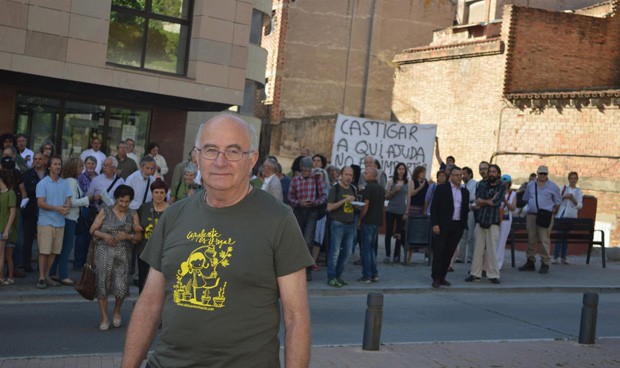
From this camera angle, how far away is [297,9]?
45.9m

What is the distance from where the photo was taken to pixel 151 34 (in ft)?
70.9

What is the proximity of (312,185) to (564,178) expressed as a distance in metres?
19.6

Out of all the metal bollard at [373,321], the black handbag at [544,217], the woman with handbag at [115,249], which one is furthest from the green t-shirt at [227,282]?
the black handbag at [544,217]

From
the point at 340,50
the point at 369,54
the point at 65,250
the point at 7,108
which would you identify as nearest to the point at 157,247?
the point at 65,250

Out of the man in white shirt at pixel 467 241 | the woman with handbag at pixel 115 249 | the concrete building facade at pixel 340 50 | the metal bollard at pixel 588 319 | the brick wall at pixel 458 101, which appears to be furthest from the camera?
the concrete building facade at pixel 340 50

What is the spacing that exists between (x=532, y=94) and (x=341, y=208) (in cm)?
2075

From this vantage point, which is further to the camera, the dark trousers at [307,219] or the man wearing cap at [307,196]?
the dark trousers at [307,219]

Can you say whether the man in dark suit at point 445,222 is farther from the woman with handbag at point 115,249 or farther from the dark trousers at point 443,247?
the woman with handbag at point 115,249

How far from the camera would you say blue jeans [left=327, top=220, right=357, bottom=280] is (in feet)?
50.2

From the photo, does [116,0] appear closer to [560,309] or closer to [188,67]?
[188,67]

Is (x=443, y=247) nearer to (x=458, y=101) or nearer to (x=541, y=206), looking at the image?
(x=541, y=206)

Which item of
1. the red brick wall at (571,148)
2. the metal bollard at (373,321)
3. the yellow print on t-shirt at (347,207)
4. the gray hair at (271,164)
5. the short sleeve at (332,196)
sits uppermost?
the red brick wall at (571,148)

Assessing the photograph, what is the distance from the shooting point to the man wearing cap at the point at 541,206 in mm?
18656

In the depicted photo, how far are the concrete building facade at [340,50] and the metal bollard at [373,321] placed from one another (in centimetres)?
3579
